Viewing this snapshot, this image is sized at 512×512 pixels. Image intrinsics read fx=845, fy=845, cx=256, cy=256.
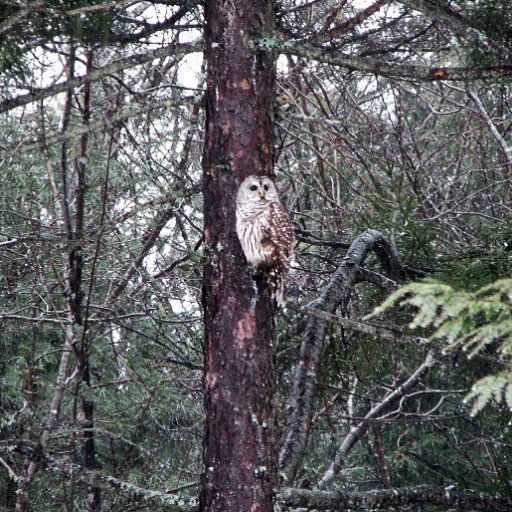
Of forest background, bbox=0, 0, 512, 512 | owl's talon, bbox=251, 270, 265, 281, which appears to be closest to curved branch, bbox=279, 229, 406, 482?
forest background, bbox=0, 0, 512, 512

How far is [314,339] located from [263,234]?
94 cm

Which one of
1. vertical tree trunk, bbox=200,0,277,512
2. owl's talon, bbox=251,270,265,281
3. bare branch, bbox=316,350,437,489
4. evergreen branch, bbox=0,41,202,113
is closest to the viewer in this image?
vertical tree trunk, bbox=200,0,277,512

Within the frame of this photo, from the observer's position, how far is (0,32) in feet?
12.5

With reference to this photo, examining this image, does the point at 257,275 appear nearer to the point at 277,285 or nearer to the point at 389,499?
the point at 277,285

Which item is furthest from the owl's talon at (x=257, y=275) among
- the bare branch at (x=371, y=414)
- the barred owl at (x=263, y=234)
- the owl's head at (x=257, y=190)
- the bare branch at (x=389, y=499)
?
A: the bare branch at (x=371, y=414)

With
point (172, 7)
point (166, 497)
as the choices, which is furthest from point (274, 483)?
point (172, 7)

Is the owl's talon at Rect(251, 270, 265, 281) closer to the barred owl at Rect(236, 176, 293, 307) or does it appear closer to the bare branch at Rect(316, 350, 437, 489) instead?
the barred owl at Rect(236, 176, 293, 307)

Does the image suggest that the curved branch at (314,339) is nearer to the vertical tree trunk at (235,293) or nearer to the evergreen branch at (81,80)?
the vertical tree trunk at (235,293)

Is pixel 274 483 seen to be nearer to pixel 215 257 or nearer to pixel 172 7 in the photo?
pixel 215 257

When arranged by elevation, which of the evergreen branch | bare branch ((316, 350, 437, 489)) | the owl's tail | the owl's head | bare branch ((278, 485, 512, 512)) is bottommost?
bare branch ((278, 485, 512, 512))

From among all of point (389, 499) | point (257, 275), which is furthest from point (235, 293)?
point (389, 499)

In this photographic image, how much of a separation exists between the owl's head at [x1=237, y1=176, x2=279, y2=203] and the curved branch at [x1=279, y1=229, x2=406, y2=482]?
27.3 inches

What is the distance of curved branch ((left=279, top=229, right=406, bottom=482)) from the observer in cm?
437

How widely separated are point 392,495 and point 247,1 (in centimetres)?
258
